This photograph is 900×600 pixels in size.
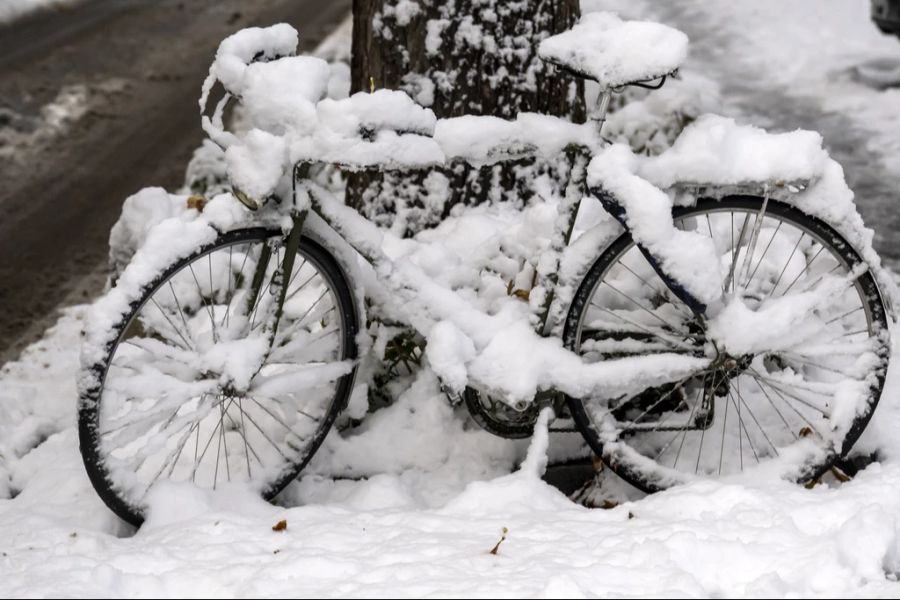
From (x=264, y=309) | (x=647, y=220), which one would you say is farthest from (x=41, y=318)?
(x=647, y=220)

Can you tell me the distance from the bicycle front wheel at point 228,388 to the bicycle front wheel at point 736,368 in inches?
30.5

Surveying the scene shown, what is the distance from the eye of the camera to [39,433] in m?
3.85

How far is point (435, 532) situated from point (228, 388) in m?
0.71

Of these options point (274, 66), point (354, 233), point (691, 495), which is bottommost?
point (691, 495)

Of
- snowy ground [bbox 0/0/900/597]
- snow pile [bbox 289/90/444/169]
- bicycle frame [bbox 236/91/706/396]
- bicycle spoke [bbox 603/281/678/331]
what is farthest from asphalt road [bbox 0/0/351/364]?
bicycle spoke [bbox 603/281/678/331]

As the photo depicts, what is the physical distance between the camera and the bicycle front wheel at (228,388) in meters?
2.99

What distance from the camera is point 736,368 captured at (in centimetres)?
314

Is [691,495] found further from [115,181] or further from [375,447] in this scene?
[115,181]

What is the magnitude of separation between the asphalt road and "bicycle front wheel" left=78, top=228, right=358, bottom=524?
1.66 metres

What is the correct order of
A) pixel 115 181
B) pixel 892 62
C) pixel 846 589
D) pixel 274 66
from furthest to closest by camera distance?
1. pixel 892 62
2. pixel 115 181
3. pixel 274 66
4. pixel 846 589

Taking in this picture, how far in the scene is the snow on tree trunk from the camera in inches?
152

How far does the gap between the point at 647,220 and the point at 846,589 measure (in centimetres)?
107

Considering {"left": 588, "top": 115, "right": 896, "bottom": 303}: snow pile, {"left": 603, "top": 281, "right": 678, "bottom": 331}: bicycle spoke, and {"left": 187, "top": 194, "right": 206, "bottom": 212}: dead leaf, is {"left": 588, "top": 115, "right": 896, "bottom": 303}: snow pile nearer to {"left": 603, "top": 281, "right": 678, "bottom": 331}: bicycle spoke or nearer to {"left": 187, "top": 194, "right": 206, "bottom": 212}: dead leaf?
{"left": 603, "top": 281, "right": 678, "bottom": 331}: bicycle spoke

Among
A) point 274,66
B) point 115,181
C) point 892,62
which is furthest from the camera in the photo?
point 892,62
